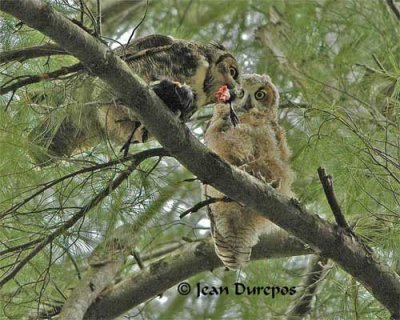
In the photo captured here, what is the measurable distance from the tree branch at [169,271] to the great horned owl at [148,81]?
1.54 ft

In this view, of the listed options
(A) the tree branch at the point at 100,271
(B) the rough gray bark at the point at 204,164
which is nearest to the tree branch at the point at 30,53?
(B) the rough gray bark at the point at 204,164

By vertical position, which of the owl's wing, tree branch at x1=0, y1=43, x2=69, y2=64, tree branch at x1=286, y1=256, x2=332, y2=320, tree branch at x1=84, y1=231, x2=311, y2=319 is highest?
the owl's wing

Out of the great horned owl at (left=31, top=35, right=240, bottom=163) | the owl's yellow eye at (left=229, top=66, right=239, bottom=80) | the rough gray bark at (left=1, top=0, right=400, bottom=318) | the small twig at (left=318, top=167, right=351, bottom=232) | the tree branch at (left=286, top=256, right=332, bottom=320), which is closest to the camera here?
the rough gray bark at (left=1, top=0, right=400, bottom=318)

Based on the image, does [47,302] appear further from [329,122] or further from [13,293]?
[329,122]

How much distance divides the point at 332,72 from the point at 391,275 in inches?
57.7

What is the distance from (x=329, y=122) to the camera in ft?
7.84

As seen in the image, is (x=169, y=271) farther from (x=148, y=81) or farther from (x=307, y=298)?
(x=148, y=81)

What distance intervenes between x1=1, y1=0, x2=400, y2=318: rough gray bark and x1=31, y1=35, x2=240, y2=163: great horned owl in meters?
0.23

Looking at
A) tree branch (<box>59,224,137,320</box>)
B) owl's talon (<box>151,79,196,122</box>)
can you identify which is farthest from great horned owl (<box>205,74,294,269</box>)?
owl's talon (<box>151,79,196,122</box>)

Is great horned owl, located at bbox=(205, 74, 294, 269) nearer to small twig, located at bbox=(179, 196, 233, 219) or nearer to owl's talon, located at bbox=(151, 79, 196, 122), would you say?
small twig, located at bbox=(179, 196, 233, 219)

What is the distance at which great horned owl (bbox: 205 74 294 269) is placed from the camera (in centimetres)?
243

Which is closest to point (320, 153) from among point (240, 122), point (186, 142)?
point (240, 122)

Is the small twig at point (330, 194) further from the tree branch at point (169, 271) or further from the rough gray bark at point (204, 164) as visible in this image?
the tree branch at point (169, 271)

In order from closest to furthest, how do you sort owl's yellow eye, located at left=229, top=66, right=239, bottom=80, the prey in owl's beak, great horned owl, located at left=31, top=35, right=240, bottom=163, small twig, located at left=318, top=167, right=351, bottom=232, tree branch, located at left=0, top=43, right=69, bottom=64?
tree branch, located at left=0, top=43, right=69, bottom=64, small twig, located at left=318, top=167, right=351, bottom=232, great horned owl, located at left=31, top=35, right=240, bottom=163, the prey in owl's beak, owl's yellow eye, located at left=229, top=66, right=239, bottom=80
